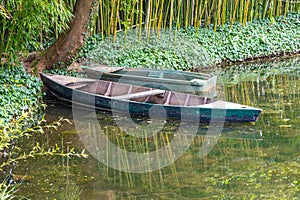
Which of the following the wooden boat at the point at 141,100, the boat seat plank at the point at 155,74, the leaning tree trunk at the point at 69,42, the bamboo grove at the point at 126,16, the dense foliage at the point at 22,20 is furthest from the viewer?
the boat seat plank at the point at 155,74

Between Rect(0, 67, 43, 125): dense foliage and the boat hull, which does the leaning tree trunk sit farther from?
Rect(0, 67, 43, 125): dense foliage

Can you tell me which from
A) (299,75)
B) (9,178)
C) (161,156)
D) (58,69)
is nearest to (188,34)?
(299,75)

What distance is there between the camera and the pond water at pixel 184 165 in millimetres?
5043

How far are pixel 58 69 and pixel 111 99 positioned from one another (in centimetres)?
215

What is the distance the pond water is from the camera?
5.04 meters

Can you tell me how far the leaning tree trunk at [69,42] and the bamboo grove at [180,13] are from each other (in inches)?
54.1

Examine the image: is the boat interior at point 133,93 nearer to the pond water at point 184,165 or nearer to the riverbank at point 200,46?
the pond water at point 184,165

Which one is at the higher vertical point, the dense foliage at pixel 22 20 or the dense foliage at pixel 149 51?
the dense foliage at pixel 22 20

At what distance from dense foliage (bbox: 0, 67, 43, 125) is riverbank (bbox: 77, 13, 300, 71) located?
2032mm

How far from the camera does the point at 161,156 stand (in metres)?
6.09

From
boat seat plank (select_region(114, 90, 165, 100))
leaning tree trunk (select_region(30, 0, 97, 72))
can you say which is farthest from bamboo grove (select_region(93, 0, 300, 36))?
boat seat plank (select_region(114, 90, 165, 100))

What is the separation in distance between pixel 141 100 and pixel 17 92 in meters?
1.86

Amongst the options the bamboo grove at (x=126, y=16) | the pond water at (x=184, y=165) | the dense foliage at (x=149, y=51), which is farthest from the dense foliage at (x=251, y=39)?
the pond water at (x=184, y=165)

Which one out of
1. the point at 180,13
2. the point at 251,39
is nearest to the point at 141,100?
the point at 180,13
